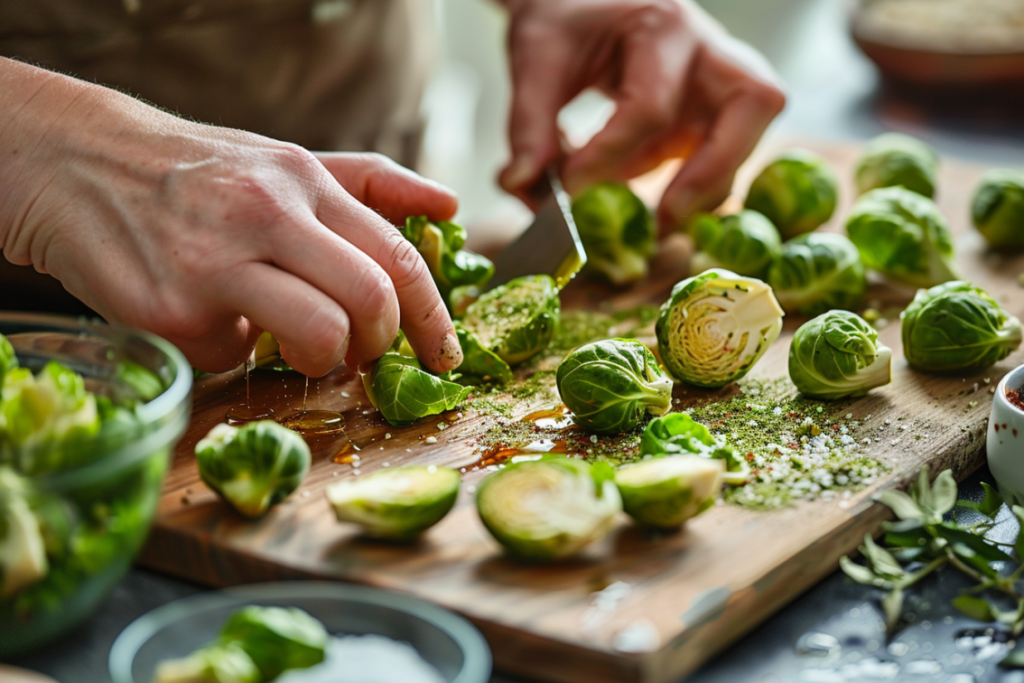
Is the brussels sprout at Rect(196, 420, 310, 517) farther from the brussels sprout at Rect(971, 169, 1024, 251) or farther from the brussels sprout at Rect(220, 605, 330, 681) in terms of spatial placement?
the brussels sprout at Rect(971, 169, 1024, 251)

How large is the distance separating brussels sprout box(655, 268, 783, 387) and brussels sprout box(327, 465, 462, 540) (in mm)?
659

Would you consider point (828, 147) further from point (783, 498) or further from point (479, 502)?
point (479, 502)

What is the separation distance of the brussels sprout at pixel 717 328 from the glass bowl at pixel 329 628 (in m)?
0.91

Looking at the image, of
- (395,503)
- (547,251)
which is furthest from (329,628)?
(547,251)

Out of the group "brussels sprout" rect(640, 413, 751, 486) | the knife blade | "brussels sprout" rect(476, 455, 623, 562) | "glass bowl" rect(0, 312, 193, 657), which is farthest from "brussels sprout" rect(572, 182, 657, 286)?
"glass bowl" rect(0, 312, 193, 657)

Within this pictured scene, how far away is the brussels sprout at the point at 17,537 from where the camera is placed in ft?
3.13

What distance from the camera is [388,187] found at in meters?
1.92

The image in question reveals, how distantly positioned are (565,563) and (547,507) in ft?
0.29

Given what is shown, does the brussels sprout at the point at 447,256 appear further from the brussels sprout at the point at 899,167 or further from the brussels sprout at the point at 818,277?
the brussels sprout at the point at 899,167

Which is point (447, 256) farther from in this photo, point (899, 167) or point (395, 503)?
point (899, 167)

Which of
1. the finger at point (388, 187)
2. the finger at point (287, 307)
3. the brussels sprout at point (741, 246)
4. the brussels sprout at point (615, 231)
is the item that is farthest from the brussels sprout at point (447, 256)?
the brussels sprout at point (741, 246)

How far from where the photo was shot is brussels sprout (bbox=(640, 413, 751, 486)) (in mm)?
1430

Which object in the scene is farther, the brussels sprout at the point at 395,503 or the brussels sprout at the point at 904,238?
the brussels sprout at the point at 904,238

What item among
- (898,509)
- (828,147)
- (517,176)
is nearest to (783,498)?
(898,509)
